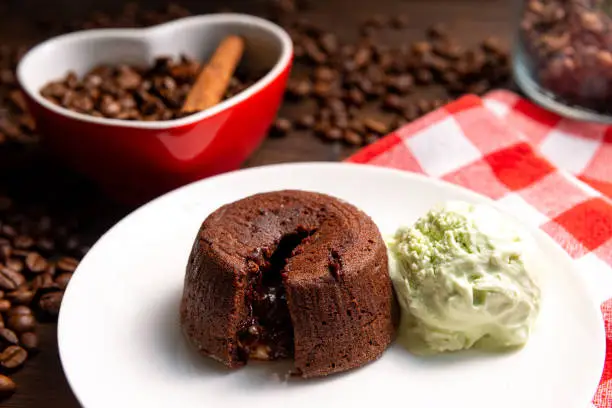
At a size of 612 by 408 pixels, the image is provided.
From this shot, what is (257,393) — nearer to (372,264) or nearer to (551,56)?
(372,264)

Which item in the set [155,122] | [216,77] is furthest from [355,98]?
[155,122]

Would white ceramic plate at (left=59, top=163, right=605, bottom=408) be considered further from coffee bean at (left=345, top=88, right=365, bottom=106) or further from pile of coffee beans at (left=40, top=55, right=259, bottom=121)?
coffee bean at (left=345, top=88, right=365, bottom=106)

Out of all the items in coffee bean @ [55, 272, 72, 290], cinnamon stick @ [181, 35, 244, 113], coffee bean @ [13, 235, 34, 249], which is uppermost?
cinnamon stick @ [181, 35, 244, 113]


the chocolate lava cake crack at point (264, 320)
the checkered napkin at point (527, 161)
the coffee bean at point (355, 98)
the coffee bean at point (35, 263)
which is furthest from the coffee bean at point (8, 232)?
the coffee bean at point (355, 98)

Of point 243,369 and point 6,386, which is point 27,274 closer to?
point 6,386

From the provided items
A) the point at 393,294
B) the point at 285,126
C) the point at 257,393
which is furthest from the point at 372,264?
the point at 285,126

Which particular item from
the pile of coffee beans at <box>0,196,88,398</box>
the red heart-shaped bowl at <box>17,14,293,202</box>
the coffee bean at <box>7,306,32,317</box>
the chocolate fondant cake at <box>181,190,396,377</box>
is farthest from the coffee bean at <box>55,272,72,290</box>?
the chocolate fondant cake at <box>181,190,396,377</box>
